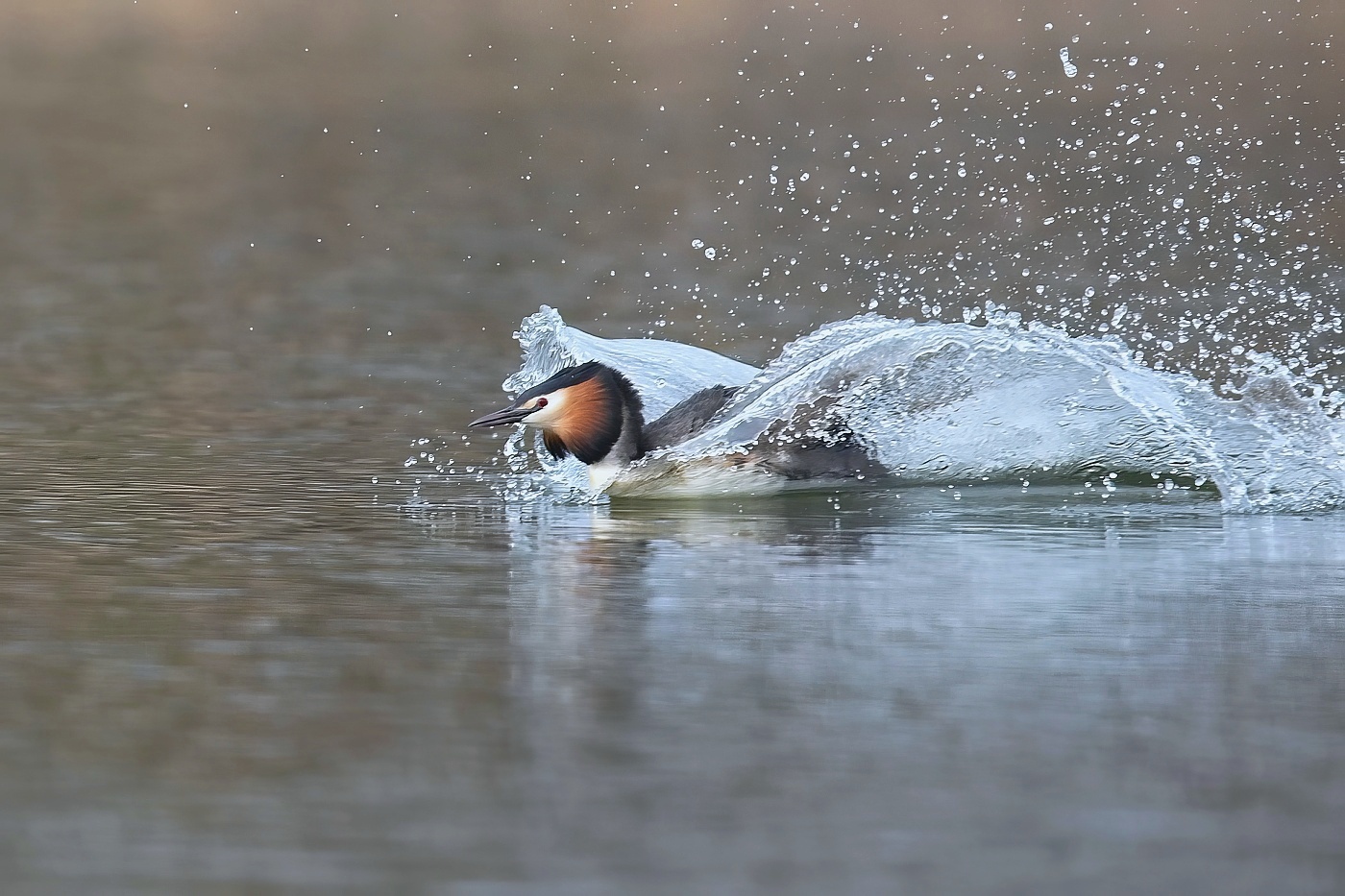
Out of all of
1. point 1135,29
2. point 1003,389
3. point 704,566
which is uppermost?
point 1135,29

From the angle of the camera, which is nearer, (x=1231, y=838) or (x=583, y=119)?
(x=1231, y=838)

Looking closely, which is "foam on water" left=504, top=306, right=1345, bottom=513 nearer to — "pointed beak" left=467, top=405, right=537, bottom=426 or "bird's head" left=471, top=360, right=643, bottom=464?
"bird's head" left=471, top=360, right=643, bottom=464

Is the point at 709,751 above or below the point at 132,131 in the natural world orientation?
below

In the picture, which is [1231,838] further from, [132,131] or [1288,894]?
[132,131]

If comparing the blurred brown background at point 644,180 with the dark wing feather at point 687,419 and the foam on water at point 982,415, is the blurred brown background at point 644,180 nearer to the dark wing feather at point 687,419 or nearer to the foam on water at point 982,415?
the foam on water at point 982,415

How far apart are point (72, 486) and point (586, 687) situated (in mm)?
4150

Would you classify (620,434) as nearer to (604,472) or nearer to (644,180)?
(604,472)

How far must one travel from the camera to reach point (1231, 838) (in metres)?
5.32

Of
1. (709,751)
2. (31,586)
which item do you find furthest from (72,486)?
(709,751)

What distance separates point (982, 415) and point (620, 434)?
164cm

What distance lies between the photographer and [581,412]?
10672mm

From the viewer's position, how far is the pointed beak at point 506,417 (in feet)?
34.3

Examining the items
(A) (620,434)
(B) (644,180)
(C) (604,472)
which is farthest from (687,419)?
(B) (644,180)

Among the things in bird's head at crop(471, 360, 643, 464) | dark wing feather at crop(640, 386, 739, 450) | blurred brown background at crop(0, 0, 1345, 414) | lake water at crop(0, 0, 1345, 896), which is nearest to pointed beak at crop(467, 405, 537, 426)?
bird's head at crop(471, 360, 643, 464)
